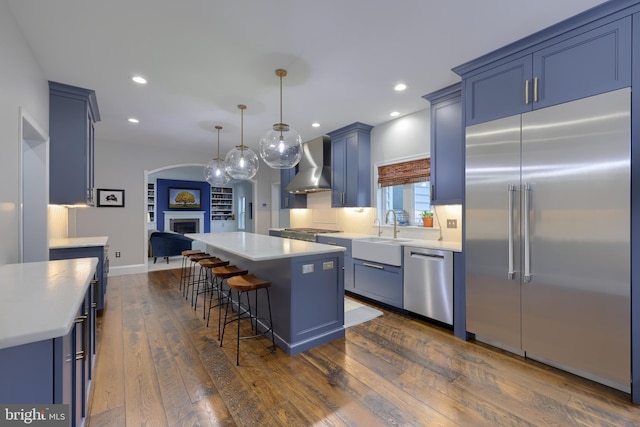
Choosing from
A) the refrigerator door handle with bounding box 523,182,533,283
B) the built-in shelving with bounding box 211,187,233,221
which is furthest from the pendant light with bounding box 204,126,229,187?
the built-in shelving with bounding box 211,187,233,221

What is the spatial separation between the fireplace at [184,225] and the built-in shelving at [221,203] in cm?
72

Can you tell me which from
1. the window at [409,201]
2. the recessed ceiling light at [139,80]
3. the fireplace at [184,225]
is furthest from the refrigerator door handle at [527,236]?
the fireplace at [184,225]

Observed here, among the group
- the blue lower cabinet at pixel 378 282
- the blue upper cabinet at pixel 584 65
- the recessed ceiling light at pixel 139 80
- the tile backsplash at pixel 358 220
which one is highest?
the recessed ceiling light at pixel 139 80

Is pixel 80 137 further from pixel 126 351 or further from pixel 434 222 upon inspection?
pixel 434 222

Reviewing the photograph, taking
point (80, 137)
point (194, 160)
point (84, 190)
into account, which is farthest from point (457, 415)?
point (194, 160)

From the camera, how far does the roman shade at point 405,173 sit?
394cm

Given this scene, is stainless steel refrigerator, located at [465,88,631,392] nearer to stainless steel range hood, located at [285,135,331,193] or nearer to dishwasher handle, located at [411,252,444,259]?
dishwasher handle, located at [411,252,444,259]

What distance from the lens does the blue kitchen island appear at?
254cm

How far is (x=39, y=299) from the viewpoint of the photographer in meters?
1.16

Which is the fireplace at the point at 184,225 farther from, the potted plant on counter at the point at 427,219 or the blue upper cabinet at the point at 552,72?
the blue upper cabinet at the point at 552,72

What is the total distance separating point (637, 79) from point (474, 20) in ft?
3.64

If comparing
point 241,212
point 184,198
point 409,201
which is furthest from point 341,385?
point 184,198

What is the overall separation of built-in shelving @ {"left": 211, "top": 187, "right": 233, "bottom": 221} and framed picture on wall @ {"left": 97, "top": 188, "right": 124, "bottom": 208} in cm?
574

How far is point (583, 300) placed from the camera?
81.4 inches
